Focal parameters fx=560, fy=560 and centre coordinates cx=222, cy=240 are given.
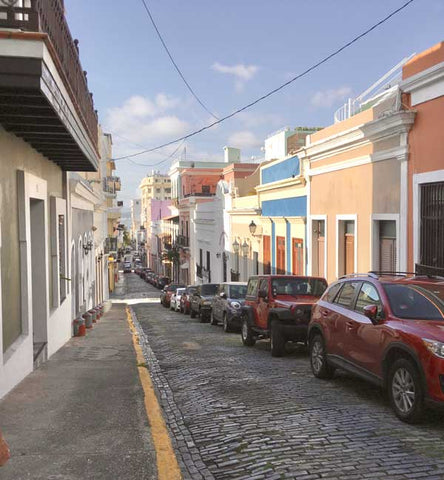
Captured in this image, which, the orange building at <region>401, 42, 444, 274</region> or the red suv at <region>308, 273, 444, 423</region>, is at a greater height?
the orange building at <region>401, 42, 444, 274</region>

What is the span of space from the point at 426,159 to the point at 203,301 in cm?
1197

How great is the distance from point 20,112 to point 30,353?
3891mm

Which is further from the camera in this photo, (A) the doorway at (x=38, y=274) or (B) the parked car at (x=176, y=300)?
(B) the parked car at (x=176, y=300)

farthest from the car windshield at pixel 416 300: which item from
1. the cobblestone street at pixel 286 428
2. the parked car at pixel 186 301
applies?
the parked car at pixel 186 301

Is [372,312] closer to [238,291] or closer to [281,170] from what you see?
[238,291]

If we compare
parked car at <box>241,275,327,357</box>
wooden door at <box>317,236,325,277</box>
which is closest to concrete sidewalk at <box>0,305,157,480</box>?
parked car at <box>241,275,327,357</box>

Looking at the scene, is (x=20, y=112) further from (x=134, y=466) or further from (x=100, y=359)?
(x=100, y=359)

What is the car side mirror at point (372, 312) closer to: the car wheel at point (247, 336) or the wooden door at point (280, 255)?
the car wheel at point (247, 336)

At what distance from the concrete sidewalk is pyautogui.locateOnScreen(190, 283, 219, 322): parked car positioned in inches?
458

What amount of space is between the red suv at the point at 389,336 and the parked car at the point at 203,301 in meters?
12.7

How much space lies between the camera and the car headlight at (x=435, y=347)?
216 inches

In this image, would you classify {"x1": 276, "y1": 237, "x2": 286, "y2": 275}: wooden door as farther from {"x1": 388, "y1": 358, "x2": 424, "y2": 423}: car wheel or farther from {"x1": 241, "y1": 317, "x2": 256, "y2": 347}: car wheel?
{"x1": 388, "y1": 358, "x2": 424, "y2": 423}: car wheel

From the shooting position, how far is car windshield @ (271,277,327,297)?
12.2 metres

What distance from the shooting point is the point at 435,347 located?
218 inches
